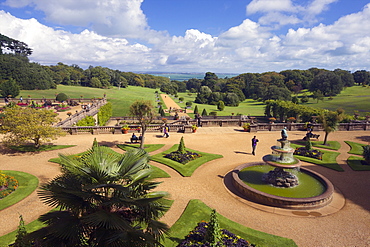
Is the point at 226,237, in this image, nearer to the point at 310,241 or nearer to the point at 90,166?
the point at 310,241

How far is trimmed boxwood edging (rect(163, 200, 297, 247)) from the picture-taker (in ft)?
36.0

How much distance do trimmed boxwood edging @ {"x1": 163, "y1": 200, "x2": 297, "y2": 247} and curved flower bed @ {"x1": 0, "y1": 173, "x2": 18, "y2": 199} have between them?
11605mm

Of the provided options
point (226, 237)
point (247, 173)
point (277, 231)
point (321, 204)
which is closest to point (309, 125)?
point (247, 173)

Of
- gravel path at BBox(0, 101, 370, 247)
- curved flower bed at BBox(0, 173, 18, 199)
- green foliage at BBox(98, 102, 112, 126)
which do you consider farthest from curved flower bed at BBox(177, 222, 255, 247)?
green foliage at BBox(98, 102, 112, 126)

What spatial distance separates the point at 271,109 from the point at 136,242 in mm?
70051

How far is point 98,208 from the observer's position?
7.21 metres

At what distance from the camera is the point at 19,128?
21703 millimetres

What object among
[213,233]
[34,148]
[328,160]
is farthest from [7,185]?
[328,160]

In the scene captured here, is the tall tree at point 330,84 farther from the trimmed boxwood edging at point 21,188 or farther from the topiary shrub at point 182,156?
the trimmed boxwood edging at point 21,188

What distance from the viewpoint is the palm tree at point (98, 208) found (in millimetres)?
6484

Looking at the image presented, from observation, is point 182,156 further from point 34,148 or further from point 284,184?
point 34,148

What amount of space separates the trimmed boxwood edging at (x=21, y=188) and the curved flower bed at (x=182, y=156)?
11.1 m

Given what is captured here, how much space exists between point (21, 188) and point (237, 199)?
49.0 ft

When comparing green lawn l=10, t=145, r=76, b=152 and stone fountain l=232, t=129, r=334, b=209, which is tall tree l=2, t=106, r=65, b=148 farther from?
stone fountain l=232, t=129, r=334, b=209
